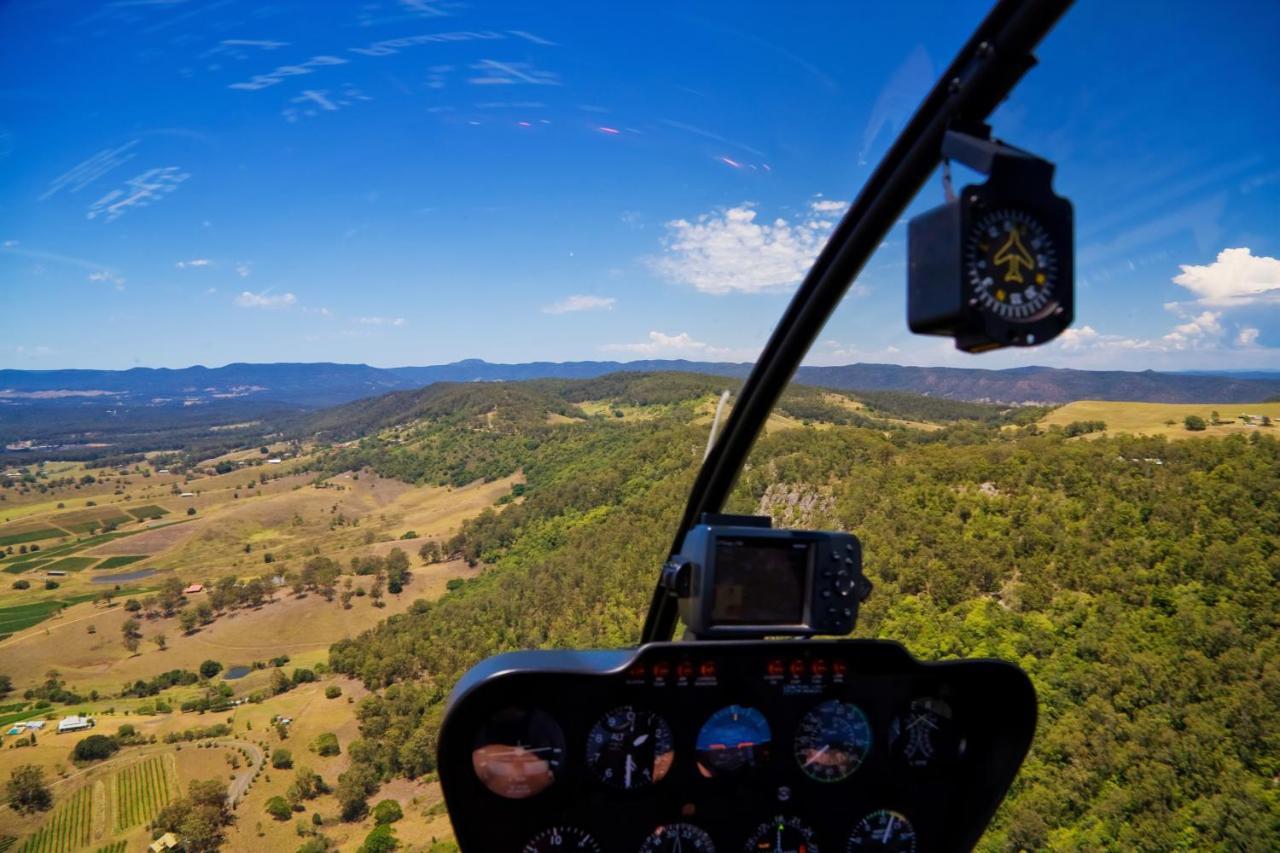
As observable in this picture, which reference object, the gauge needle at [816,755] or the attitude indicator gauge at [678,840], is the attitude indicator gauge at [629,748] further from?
the gauge needle at [816,755]

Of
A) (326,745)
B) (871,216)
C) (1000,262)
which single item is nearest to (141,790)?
(326,745)

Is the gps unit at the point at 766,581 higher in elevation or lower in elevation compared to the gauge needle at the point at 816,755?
higher

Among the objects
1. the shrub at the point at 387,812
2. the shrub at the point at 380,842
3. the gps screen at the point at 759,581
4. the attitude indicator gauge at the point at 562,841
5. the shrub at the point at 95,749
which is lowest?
the shrub at the point at 387,812

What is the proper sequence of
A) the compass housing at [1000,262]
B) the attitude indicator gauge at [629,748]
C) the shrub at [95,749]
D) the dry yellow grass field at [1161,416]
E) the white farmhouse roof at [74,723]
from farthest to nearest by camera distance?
1. the white farmhouse roof at [74,723]
2. the shrub at [95,749]
3. the dry yellow grass field at [1161,416]
4. the attitude indicator gauge at [629,748]
5. the compass housing at [1000,262]

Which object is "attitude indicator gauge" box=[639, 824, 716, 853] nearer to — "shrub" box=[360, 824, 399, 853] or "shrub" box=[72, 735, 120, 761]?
"shrub" box=[360, 824, 399, 853]

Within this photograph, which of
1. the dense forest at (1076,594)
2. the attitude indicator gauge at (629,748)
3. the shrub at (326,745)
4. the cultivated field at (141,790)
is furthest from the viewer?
the shrub at (326,745)

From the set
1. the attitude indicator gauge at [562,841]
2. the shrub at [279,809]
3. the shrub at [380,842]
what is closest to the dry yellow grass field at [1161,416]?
the attitude indicator gauge at [562,841]

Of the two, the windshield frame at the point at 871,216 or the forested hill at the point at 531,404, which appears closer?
the windshield frame at the point at 871,216

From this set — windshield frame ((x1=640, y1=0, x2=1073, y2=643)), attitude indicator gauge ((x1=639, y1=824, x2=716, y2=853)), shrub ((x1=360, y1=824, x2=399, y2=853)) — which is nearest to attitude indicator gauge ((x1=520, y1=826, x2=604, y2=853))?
attitude indicator gauge ((x1=639, y1=824, x2=716, y2=853))
